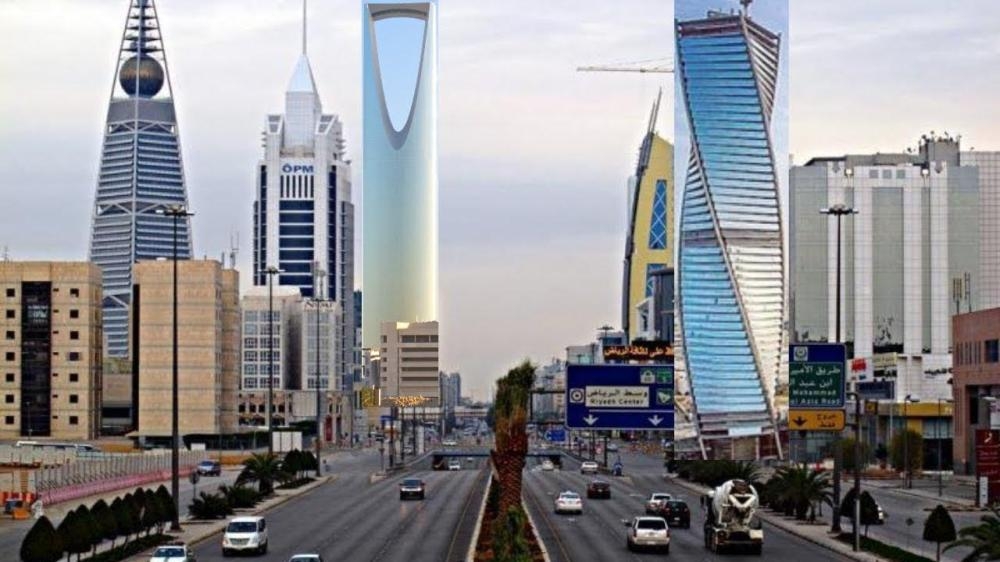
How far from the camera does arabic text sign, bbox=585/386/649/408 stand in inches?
3784

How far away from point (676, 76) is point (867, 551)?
130779mm

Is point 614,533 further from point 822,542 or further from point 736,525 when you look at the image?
point 736,525

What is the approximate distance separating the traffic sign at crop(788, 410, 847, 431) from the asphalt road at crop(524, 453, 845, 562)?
4.75 meters

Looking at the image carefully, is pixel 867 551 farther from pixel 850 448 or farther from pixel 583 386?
pixel 850 448

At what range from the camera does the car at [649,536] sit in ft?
207

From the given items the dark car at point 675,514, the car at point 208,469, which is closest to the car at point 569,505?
the dark car at point 675,514

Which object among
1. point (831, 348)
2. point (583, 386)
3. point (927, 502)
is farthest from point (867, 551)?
point (927, 502)

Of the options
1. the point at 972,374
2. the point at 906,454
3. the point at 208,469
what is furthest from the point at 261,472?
the point at 972,374

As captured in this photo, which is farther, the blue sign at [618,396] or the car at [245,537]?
the blue sign at [618,396]

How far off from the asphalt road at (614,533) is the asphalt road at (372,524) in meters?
3.63

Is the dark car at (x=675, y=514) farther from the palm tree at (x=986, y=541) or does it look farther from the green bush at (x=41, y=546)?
the green bush at (x=41, y=546)

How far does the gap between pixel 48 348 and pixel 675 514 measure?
12563 centimetres

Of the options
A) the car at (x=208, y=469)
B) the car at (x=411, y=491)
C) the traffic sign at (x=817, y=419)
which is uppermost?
the traffic sign at (x=817, y=419)

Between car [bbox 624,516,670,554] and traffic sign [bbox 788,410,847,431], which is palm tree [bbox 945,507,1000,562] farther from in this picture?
traffic sign [bbox 788,410,847,431]
